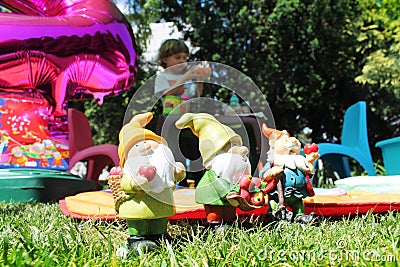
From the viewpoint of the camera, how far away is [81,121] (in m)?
5.18

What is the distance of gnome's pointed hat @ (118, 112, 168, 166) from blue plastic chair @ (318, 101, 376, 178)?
321 centimetres

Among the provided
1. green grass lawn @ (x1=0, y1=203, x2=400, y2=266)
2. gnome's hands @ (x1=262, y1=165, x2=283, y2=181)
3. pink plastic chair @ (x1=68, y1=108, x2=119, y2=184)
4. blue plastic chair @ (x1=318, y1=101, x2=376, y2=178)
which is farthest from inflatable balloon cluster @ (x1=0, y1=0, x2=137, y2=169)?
blue plastic chair @ (x1=318, y1=101, x2=376, y2=178)

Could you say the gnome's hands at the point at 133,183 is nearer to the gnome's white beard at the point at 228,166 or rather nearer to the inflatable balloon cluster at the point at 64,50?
the gnome's white beard at the point at 228,166

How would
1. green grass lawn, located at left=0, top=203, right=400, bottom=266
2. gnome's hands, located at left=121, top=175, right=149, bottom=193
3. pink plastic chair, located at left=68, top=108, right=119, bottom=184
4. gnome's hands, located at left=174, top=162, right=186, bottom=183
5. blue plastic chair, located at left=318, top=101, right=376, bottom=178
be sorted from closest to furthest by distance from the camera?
green grass lawn, located at left=0, top=203, right=400, bottom=266
gnome's hands, located at left=121, top=175, right=149, bottom=193
gnome's hands, located at left=174, top=162, right=186, bottom=183
blue plastic chair, located at left=318, top=101, right=376, bottom=178
pink plastic chair, located at left=68, top=108, right=119, bottom=184

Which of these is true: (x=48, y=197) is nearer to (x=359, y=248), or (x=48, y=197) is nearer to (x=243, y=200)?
(x=243, y=200)

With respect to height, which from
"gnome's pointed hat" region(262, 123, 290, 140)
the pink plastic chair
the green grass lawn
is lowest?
the green grass lawn

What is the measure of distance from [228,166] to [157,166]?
268 mm

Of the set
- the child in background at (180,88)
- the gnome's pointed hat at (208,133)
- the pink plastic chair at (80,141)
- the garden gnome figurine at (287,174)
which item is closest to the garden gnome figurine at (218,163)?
the gnome's pointed hat at (208,133)

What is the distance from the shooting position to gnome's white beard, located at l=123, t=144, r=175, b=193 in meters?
1.21

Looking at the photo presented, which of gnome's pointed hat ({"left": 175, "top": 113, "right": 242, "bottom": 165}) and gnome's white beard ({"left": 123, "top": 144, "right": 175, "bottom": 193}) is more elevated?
gnome's pointed hat ({"left": 175, "top": 113, "right": 242, "bottom": 165})

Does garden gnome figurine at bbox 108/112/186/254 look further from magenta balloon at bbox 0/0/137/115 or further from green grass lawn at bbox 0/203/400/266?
magenta balloon at bbox 0/0/137/115

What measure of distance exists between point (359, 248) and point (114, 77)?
69.9 inches

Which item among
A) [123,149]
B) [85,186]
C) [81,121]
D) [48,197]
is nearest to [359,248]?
[123,149]

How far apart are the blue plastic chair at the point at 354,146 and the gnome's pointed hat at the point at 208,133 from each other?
2.97m
